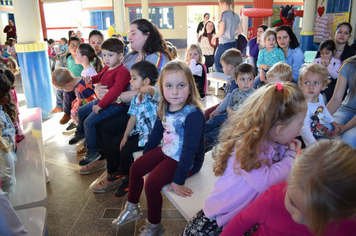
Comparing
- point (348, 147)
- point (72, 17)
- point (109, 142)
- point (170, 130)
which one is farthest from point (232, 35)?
point (72, 17)

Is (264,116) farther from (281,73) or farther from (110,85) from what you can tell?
(110,85)

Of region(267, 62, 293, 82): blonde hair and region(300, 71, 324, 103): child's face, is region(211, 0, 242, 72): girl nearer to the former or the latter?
region(267, 62, 293, 82): blonde hair

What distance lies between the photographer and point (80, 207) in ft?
7.54

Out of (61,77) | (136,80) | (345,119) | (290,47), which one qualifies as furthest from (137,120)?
(290,47)

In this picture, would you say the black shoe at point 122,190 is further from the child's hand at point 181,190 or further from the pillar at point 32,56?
the pillar at point 32,56

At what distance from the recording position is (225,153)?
1254 mm

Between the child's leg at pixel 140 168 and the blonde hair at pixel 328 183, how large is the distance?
1.15 metres

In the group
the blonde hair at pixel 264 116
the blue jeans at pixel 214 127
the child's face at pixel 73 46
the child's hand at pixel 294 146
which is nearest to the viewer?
the blonde hair at pixel 264 116

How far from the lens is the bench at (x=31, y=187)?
1.39 meters

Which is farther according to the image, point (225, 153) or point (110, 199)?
point (110, 199)

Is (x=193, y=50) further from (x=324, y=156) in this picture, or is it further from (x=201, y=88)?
(x=324, y=156)

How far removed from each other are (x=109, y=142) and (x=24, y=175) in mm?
876

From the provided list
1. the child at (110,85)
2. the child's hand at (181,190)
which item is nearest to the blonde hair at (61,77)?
the child at (110,85)

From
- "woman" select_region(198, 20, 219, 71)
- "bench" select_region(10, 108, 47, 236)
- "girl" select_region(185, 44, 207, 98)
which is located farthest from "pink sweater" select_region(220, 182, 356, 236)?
"woman" select_region(198, 20, 219, 71)
